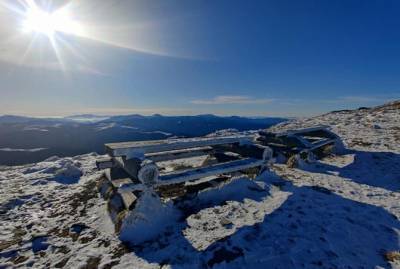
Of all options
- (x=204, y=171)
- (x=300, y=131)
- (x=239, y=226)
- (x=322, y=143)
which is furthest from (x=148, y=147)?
(x=322, y=143)

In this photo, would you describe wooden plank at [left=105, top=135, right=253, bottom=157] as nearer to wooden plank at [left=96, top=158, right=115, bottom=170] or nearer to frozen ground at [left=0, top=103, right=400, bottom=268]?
wooden plank at [left=96, top=158, right=115, bottom=170]

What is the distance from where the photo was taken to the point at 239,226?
5.39m

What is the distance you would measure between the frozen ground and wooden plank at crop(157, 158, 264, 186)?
1.71ft

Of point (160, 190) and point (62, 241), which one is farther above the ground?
point (160, 190)

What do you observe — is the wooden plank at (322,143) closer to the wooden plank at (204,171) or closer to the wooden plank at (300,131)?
the wooden plank at (300,131)

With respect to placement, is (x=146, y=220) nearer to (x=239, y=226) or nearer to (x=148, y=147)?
(x=148, y=147)

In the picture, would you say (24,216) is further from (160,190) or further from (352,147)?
(352,147)

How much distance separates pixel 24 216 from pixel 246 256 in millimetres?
6129

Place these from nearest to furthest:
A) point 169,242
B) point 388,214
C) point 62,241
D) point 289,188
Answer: point 169,242 < point 62,241 < point 388,214 < point 289,188

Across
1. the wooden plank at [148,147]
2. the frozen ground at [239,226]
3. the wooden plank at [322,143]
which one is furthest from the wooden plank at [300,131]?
the wooden plank at [148,147]

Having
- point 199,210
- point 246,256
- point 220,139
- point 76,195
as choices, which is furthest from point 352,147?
point 76,195

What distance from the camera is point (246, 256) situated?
4.41 m

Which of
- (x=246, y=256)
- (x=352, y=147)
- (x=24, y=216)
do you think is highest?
(x=352, y=147)

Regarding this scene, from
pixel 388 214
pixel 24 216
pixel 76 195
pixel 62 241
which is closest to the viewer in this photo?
pixel 62 241
